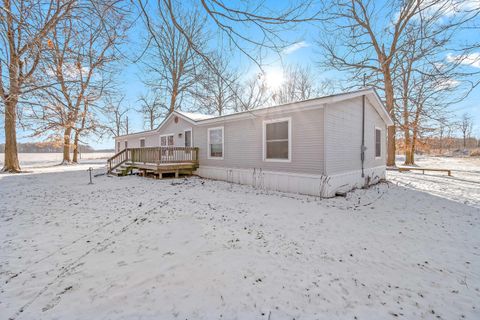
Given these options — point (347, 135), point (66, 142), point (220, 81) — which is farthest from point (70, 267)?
point (66, 142)

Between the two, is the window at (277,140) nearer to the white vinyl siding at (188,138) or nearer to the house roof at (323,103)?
the house roof at (323,103)

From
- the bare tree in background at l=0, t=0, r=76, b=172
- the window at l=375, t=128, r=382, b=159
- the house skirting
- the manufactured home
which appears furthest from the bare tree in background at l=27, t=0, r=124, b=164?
the window at l=375, t=128, r=382, b=159

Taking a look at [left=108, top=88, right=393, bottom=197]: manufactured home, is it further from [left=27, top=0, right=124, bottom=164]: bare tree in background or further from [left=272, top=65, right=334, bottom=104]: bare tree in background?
[left=272, top=65, right=334, bottom=104]: bare tree in background

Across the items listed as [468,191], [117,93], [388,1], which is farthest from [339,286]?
[468,191]

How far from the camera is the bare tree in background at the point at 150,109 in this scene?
23.7 meters

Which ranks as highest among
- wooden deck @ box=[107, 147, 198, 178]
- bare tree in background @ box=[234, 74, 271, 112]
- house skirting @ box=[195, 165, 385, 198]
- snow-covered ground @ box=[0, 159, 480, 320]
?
bare tree in background @ box=[234, 74, 271, 112]

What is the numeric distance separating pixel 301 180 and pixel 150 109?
2366cm

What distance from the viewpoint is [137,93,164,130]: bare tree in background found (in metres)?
23.7

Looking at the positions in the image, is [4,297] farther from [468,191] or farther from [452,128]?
[452,128]

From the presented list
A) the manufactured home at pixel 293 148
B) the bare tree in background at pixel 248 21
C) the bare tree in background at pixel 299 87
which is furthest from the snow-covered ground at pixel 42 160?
the bare tree in background at pixel 299 87

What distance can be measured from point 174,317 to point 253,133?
24.0ft

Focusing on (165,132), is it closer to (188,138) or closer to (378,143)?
(188,138)

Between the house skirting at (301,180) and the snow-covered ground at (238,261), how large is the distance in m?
1.22

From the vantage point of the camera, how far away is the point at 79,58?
415 cm
